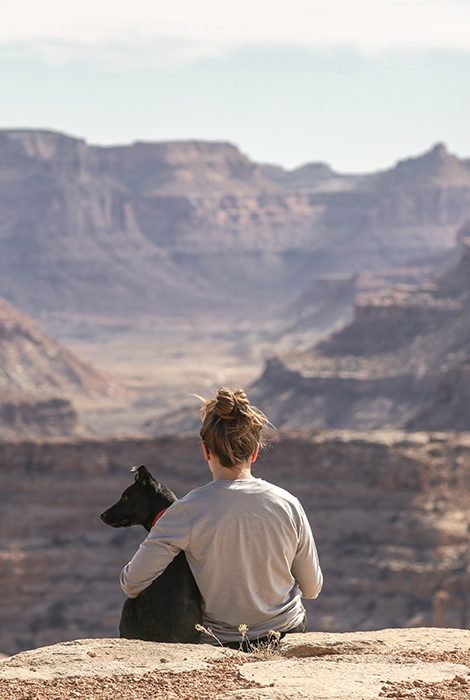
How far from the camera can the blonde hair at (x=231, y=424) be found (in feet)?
→ 33.2

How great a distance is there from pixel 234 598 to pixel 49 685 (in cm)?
157

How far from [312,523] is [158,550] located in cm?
4766

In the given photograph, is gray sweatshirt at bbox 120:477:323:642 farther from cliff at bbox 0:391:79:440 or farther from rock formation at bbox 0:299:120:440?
→ rock formation at bbox 0:299:120:440

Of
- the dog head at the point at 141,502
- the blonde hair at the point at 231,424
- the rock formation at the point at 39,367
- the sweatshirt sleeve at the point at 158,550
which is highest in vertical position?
the blonde hair at the point at 231,424

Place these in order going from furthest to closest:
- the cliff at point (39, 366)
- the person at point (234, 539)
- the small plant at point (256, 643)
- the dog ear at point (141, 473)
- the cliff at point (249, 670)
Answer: the cliff at point (39, 366)
the dog ear at point (141, 473)
the person at point (234, 539)
the small plant at point (256, 643)
the cliff at point (249, 670)

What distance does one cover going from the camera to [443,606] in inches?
2037

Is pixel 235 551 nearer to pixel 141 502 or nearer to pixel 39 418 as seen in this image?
pixel 141 502

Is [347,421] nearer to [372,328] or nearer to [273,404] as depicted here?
[273,404]

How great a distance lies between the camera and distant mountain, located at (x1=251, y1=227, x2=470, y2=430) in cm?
10981

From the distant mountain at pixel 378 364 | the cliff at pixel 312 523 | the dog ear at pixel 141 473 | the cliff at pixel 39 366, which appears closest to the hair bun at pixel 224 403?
the dog ear at pixel 141 473

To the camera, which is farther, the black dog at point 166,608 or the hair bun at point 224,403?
the black dog at point 166,608

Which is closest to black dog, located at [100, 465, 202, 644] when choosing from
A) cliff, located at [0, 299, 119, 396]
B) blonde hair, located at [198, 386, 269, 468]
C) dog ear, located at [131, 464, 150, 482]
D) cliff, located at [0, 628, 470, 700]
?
dog ear, located at [131, 464, 150, 482]

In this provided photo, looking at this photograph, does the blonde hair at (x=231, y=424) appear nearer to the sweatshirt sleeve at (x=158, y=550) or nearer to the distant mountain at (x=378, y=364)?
the sweatshirt sleeve at (x=158, y=550)

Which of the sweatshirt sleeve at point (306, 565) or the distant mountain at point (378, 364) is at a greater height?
the sweatshirt sleeve at point (306, 565)
